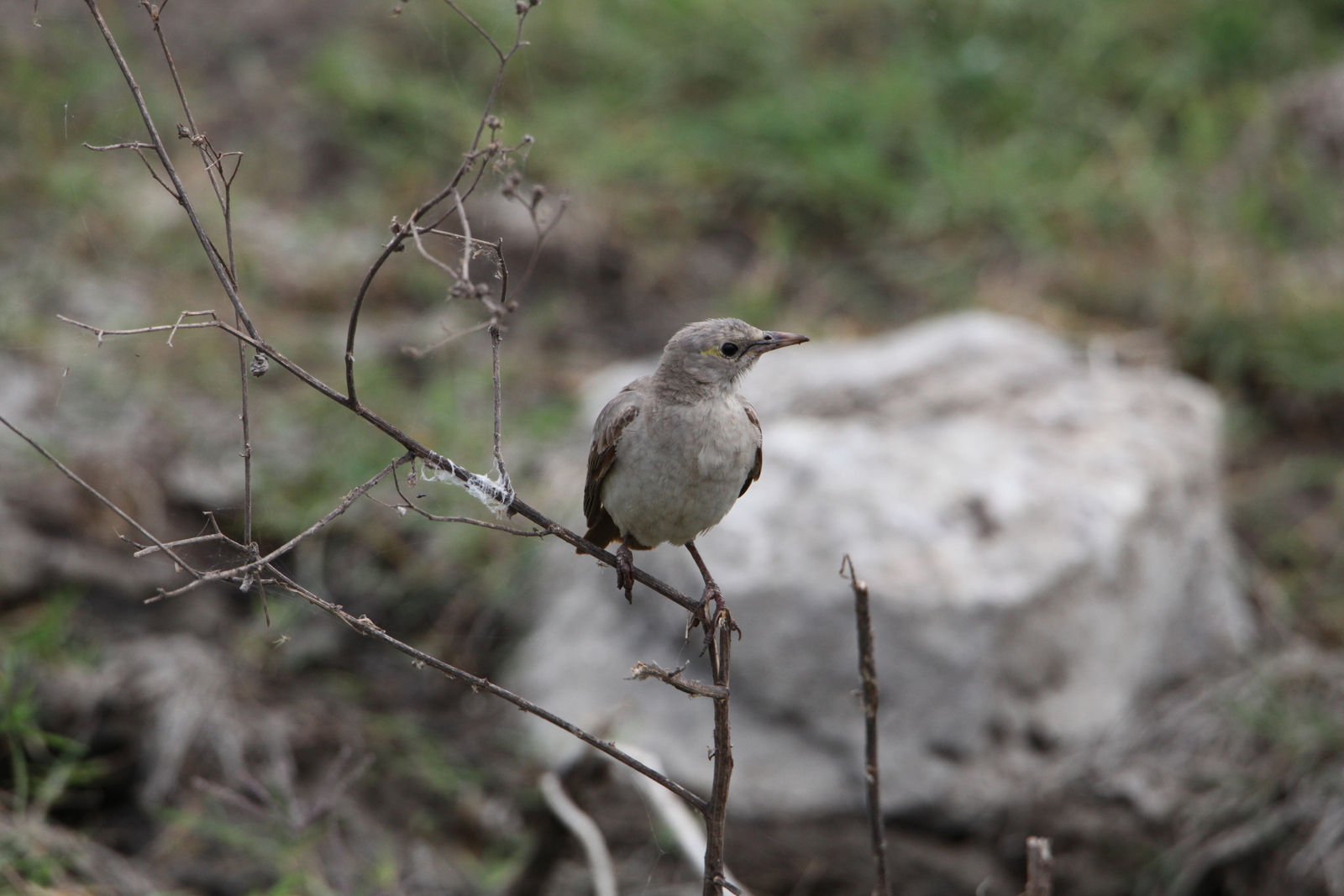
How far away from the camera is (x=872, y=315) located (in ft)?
22.3

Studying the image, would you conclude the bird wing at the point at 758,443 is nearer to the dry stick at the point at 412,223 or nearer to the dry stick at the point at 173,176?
the dry stick at the point at 412,223

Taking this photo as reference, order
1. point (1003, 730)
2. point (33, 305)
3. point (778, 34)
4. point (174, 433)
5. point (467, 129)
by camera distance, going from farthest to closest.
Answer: point (778, 34) → point (467, 129) → point (33, 305) → point (174, 433) → point (1003, 730)

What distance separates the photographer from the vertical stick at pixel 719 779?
2.08 meters

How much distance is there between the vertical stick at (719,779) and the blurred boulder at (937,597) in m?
1.63

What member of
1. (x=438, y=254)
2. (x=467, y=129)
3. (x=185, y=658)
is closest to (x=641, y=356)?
(x=438, y=254)

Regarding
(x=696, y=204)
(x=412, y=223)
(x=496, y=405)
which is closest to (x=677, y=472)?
(x=496, y=405)

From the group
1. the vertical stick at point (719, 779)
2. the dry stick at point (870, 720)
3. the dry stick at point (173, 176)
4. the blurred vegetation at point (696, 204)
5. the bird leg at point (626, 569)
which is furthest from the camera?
the blurred vegetation at point (696, 204)

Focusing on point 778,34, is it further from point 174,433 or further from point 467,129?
point 174,433

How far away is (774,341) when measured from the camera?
9.43ft

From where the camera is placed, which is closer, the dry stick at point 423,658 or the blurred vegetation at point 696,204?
the dry stick at point 423,658

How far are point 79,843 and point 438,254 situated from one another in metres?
3.71

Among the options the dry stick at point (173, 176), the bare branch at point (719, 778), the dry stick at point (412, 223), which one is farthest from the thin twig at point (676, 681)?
the dry stick at point (173, 176)

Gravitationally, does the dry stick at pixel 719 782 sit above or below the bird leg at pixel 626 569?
below

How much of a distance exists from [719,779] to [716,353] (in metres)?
1.20
